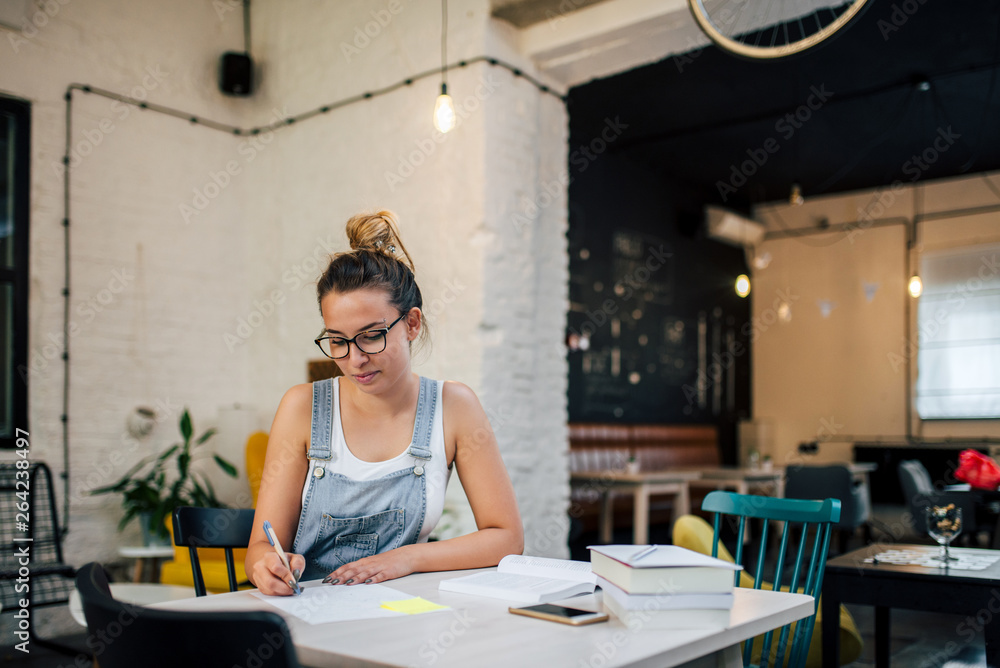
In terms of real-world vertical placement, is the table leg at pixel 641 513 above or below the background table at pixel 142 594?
below

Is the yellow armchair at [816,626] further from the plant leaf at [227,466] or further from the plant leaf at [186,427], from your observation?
the plant leaf at [186,427]

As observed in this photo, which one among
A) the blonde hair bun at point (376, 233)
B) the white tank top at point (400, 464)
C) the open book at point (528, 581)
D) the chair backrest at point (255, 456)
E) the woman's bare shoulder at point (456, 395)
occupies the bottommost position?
the chair backrest at point (255, 456)

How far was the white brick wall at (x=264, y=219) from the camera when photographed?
4359mm

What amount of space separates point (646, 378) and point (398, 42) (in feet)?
16.0

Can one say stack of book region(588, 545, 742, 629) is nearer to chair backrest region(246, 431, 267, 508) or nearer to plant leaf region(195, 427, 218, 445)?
chair backrest region(246, 431, 267, 508)

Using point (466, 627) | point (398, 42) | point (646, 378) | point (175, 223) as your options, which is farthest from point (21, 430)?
point (646, 378)

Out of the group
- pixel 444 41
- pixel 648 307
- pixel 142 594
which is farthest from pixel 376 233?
pixel 648 307

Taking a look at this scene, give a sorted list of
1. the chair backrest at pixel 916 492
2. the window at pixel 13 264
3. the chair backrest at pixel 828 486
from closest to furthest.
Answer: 1. the window at pixel 13 264
2. the chair backrest at pixel 916 492
3. the chair backrest at pixel 828 486

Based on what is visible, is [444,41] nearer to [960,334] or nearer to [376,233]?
[376,233]

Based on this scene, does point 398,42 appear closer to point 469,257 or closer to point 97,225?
point 469,257

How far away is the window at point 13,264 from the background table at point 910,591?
3.96 meters

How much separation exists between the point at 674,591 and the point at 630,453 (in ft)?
22.1

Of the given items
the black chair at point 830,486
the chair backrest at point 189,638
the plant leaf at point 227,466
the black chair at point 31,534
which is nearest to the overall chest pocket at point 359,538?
the chair backrest at point 189,638

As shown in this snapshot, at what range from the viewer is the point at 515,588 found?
1.46 metres
